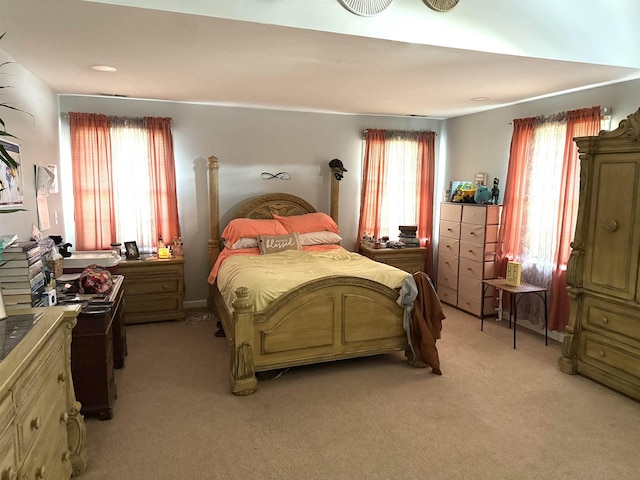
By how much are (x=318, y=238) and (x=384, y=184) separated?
1253 millimetres

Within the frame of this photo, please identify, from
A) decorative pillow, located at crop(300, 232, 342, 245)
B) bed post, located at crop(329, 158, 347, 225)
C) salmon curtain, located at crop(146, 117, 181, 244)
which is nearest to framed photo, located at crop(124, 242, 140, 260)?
salmon curtain, located at crop(146, 117, 181, 244)

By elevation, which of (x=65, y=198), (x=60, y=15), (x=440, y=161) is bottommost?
(x=65, y=198)

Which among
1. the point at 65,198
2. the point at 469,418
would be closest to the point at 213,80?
the point at 65,198

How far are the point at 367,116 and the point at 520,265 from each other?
257cm

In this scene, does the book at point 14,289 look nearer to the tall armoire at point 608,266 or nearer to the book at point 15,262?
the book at point 15,262

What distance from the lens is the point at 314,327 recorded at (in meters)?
3.36

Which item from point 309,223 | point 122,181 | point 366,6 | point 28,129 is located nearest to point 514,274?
point 309,223

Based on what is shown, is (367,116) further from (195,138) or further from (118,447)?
(118,447)

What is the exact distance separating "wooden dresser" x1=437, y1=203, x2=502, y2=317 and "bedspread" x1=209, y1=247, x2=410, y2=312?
135cm

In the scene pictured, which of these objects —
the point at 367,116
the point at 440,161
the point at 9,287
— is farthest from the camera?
the point at 440,161

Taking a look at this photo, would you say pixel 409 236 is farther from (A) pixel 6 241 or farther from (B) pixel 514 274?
(A) pixel 6 241

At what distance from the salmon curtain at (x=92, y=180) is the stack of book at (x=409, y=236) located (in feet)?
10.9

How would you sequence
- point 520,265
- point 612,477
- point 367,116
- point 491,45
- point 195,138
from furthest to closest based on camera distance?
point 367,116 → point 195,138 → point 520,265 → point 491,45 → point 612,477

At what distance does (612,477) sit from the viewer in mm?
2287
